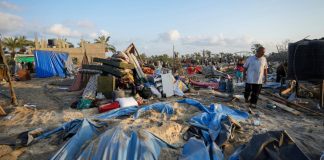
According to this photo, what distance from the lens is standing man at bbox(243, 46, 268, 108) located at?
690 centimetres

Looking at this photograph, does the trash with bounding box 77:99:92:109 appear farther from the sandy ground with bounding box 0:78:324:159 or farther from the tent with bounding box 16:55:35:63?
the tent with bounding box 16:55:35:63

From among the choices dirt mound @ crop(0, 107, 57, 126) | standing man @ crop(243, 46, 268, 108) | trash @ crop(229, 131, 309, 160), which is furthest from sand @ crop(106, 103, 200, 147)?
dirt mound @ crop(0, 107, 57, 126)

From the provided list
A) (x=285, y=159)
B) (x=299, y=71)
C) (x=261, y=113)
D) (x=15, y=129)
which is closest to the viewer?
(x=285, y=159)

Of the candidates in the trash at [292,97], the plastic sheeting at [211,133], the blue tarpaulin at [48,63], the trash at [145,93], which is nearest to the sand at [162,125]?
the plastic sheeting at [211,133]

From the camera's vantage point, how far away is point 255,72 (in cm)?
693

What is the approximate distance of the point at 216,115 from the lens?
5074mm

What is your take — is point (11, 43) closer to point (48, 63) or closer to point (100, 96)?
point (48, 63)

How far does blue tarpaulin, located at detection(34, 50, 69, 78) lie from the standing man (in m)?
15.7

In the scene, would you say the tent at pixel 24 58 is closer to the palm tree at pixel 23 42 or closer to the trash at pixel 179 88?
the palm tree at pixel 23 42

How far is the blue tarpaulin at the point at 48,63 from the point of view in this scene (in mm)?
20141

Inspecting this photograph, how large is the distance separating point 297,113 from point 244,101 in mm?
1613

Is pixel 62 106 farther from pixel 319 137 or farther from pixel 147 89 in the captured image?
pixel 319 137

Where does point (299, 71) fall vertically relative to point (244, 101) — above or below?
above

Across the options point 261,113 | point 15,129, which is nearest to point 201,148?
point 261,113
